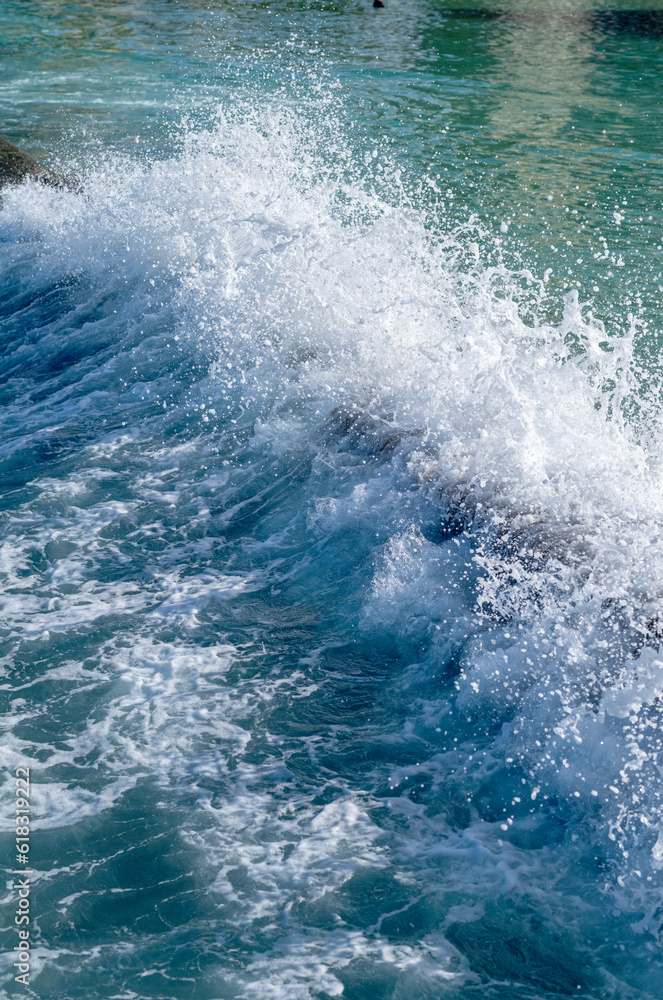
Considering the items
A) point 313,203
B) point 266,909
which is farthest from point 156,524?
point 313,203

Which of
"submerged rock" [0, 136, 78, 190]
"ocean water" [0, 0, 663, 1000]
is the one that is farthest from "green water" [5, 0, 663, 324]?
"submerged rock" [0, 136, 78, 190]

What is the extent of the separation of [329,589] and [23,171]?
11.4 m

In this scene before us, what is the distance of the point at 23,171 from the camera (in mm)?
14445

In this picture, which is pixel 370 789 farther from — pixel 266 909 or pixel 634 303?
pixel 634 303

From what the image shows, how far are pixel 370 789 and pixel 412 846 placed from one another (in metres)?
0.40

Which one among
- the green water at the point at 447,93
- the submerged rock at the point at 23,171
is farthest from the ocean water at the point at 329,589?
the submerged rock at the point at 23,171

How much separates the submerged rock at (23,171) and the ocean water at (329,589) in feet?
3.15

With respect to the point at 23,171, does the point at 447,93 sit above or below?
above

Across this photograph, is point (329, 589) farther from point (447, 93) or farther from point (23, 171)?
point (447, 93)

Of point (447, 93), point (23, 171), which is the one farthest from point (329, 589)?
point (447, 93)

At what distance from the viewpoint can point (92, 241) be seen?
1191 centimetres

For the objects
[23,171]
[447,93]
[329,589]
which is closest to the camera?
[329,589]

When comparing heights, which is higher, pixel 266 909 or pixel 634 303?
pixel 634 303

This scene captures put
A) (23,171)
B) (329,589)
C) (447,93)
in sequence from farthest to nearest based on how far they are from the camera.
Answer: (447,93) → (23,171) → (329,589)
